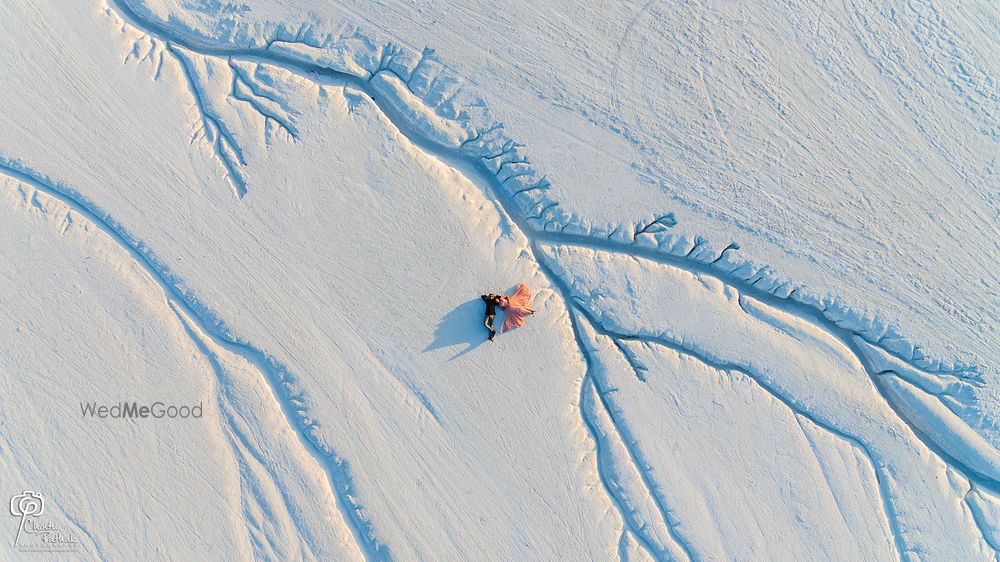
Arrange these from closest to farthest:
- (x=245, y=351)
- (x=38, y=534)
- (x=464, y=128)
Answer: (x=38, y=534) → (x=245, y=351) → (x=464, y=128)

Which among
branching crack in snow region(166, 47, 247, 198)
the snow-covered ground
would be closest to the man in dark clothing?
the snow-covered ground

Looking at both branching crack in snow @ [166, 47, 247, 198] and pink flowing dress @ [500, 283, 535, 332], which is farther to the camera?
branching crack in snow @ [166, 47, 247, 198]

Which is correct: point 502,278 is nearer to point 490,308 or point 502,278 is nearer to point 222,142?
point 490,308

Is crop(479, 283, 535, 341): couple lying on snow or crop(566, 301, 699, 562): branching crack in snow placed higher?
crop(479, 283, 535, 341): couple lying on snow

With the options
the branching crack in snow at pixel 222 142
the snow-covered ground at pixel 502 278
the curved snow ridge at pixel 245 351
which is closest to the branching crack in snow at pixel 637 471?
the snow-covered ground at pixel 502 278

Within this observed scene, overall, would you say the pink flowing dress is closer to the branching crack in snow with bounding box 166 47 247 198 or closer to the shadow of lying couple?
the shadow of lying couple

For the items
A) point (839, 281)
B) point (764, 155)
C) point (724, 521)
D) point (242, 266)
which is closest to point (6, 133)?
point (242, 266)

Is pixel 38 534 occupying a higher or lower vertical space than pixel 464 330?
lower

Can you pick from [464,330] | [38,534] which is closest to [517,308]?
[464,330]
